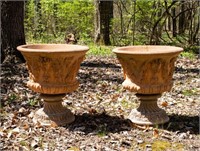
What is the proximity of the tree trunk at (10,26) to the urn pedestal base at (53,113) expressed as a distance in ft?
11.0

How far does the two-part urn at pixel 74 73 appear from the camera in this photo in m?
4.01

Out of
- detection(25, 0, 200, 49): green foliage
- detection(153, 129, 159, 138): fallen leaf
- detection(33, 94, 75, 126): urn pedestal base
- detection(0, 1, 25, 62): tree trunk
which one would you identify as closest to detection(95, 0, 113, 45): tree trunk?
detection(25, 0, 200, 49): green foliage

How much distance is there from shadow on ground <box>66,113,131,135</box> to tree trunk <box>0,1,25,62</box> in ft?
10.9

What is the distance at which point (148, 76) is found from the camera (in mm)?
4098

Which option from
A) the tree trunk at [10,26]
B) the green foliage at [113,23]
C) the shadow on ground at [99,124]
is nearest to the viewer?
the shadow on ground at [99,124]

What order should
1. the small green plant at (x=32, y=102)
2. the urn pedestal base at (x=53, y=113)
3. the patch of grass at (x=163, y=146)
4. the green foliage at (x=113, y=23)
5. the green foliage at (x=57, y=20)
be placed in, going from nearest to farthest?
the patch of grass at (x=163, y=146) → the urn pedestal base at (x=53, y=113) → the small green plant at (x=32, y=102) → the green foliage at (x=113, y=23) → the green foliage at (x=57, y=20)

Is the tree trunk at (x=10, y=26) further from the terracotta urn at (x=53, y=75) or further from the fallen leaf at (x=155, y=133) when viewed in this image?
the fallen leaf at (x=155, y=133)

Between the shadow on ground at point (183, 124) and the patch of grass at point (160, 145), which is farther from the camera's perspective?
the shadow on ground at point (183, 124)

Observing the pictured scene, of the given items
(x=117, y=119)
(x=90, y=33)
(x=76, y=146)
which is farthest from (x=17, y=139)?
(x=90, y=33)

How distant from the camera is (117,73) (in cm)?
712

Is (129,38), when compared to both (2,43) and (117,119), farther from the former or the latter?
(117,119)

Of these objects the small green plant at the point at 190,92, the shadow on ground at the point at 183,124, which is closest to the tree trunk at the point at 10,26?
the small green plant at the point at 190,92

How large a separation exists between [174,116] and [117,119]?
2.48 ft

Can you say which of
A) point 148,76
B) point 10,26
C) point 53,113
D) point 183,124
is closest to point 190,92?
point 183,124
